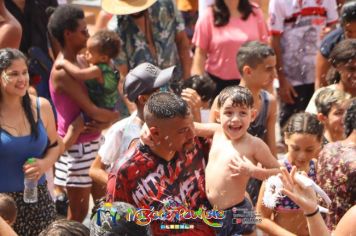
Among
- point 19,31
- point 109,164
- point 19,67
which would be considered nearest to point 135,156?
point 109,164

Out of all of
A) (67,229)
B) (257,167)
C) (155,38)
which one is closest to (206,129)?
(257,167)

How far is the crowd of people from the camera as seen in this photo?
4.76 m

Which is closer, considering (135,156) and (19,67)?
(135,156)

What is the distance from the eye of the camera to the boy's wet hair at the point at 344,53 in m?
6.70

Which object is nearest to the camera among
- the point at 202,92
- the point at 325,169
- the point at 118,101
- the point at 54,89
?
the point at 325,169

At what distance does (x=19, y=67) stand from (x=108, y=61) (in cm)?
142

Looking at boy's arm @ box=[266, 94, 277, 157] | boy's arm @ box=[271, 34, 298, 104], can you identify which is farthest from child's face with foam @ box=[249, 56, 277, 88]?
boy's arm @ box=[271, 34, 298, 104]

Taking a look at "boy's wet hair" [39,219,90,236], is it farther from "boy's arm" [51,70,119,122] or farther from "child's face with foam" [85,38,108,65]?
"child's face with foam" [85,38,108,65]

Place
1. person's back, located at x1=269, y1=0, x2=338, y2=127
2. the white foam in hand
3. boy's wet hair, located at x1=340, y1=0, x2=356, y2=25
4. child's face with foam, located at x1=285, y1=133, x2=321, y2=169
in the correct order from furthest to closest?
1. person's back, located at x1=269, y1=0, x2=338, y2=127
2. boy's wet hair, located at x1=340, y1=0, x2=356, y2=25
3. child's face with foam, located at x1=285, y1=133, x2=321, y2=169
4. the white foam in hand

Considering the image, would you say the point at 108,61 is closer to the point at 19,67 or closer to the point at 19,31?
the point at 19,31

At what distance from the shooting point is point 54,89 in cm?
718

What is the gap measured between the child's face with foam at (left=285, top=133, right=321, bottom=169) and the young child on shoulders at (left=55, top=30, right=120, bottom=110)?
74.8 inches

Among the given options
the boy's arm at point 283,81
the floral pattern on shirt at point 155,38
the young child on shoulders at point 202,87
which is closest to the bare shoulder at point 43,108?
the young child on shoulders at point 202,87

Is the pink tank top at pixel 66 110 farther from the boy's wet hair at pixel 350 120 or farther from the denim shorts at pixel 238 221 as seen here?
the boy's wet hair at pixel 350 120
